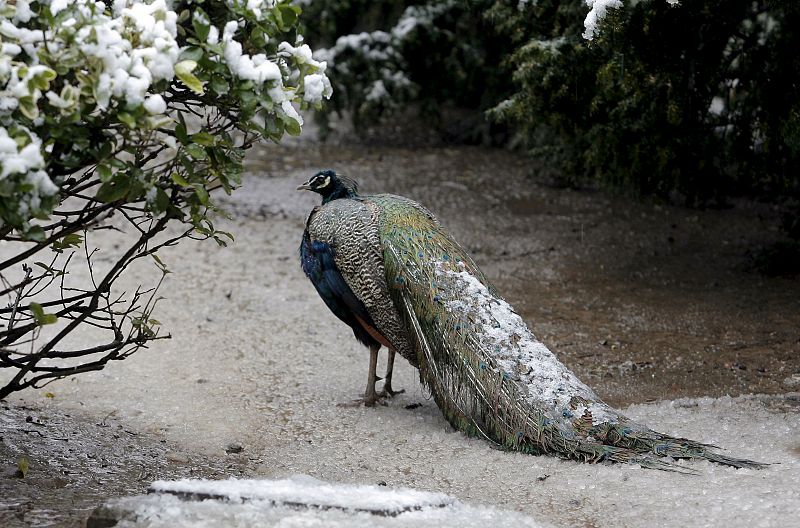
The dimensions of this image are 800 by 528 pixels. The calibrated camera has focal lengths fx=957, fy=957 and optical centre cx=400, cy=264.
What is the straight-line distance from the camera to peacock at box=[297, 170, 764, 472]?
4.47m

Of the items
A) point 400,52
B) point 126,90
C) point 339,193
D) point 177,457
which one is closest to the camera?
point 126,90

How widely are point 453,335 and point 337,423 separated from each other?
1.01 m

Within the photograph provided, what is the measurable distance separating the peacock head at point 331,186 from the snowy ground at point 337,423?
1253 mm

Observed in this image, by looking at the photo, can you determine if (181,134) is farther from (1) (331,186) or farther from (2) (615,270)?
(2) (615,270)

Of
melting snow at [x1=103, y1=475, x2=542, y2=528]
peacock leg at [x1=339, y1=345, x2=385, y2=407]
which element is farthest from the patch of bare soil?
melting snow at [x1=103, y1=475, x2=542, y2=528]

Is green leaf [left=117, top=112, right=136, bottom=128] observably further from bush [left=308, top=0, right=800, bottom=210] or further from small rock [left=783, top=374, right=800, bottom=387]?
small rock [left=783, top=374, right=800, bottom=387]

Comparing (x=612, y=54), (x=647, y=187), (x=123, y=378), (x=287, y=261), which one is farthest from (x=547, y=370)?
(x=287, y=261)

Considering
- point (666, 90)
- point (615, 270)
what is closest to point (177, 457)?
point (666, 90)

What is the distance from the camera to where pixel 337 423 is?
5543mm

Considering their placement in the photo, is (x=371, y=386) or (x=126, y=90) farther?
(x=371, y=386)

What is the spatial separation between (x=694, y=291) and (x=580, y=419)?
415cm

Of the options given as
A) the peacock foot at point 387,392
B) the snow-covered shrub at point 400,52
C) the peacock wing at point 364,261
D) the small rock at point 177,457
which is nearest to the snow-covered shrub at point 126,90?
the small rock at point 177,457

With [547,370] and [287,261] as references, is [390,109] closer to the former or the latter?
[287,261]

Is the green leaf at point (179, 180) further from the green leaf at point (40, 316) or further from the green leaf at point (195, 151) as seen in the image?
the green leaf at point (40, 316)
